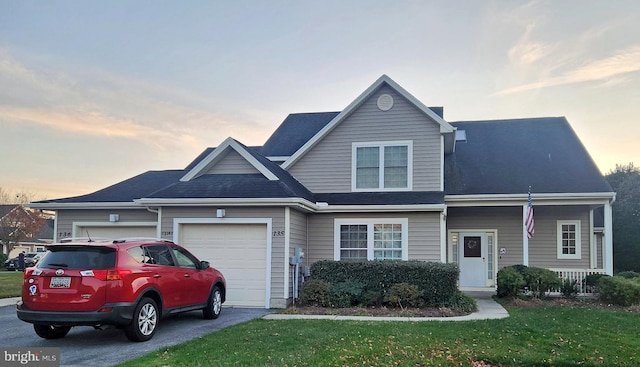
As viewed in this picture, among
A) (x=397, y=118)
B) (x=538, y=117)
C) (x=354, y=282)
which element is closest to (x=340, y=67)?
(x=397, y=118)

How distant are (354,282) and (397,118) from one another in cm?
561

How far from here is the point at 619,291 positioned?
13.0m

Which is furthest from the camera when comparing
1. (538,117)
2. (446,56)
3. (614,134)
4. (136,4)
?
(538,117)

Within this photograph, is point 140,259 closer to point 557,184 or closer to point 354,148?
point 354,148

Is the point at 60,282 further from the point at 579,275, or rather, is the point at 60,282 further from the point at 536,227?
the point at 536,227

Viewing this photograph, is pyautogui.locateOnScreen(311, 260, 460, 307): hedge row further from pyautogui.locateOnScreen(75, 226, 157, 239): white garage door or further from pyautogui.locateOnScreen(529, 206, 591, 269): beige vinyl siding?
pyautogui.locateOnScreen(529, 206, 591, 269): beige vinyl siding

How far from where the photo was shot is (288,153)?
60.6 feet

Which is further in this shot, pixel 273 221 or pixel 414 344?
pixel 273 221

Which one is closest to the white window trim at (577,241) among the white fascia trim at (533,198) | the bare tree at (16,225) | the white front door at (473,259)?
the white fascia trim at (533,198)

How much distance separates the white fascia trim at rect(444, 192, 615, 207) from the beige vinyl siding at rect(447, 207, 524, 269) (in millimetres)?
1727

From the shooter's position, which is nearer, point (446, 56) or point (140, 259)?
point (140, 259)

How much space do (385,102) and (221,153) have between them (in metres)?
5.27

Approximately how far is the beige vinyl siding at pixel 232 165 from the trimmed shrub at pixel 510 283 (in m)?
7.38

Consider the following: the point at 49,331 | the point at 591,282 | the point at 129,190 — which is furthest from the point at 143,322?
the point at 591,282
